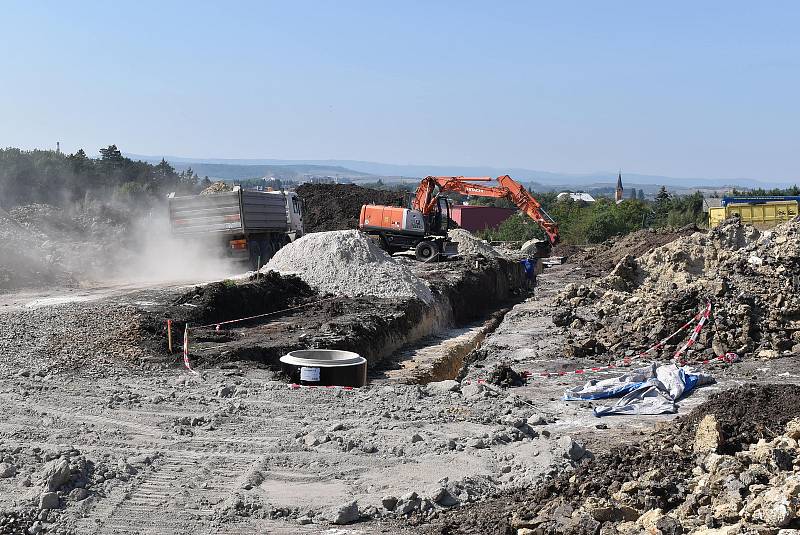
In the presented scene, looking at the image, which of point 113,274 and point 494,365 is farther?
point 113,274

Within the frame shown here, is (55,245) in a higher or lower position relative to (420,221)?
lower

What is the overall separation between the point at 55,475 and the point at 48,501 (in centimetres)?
31

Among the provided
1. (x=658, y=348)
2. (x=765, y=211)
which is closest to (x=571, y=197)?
(x=765, y=211)

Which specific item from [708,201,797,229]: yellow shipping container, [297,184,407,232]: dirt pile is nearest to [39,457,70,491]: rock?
[708,201,797,229]: yellow shipping container

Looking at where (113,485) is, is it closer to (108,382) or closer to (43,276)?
(108,382)

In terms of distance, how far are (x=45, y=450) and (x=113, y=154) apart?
159 feet

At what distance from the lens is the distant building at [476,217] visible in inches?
2660

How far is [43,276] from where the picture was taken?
2348cm

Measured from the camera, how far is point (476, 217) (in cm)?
6856

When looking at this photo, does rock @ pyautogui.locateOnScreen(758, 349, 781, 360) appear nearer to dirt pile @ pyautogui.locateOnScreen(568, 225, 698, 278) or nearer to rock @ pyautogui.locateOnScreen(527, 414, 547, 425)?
rock @ pyautogui.locateOnScreen(527, 414, 547, 425)

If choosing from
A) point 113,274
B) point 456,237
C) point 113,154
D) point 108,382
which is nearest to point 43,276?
point 113,274

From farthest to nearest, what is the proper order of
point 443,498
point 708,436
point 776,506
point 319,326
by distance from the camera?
point 319,326 → point 708,436 → point 443,498 → point 776,506

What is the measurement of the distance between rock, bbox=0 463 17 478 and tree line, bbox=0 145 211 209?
29436 mm

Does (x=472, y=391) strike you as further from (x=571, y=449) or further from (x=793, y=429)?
(x=793, y=429)
